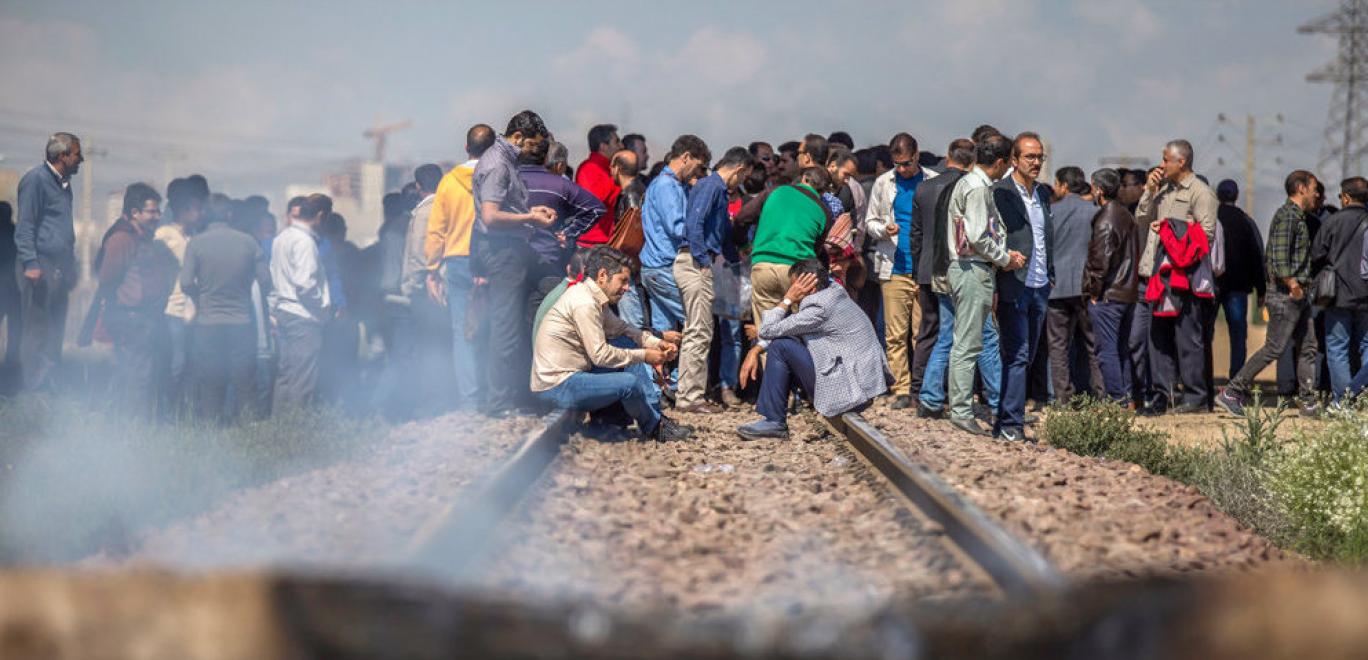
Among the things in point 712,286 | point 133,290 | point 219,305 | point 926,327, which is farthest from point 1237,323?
point 133,290

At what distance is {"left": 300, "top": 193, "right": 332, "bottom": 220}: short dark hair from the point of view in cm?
1241

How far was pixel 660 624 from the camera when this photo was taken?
11.3ft

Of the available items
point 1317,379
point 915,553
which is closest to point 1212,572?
point 915,553

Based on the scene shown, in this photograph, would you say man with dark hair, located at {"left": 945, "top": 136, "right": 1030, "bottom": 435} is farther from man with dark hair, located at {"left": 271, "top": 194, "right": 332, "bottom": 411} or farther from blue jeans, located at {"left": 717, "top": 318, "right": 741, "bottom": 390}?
man with dark hair, located at {"left": 271, "top": 194, "right": 332, "bottom": 411}

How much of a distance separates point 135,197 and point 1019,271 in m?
7.37

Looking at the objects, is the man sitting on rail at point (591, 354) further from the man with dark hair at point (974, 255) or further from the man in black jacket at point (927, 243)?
the man in black jacket at point (927, 243)

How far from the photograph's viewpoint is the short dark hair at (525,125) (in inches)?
448

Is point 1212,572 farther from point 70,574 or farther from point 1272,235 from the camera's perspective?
point 1272,235

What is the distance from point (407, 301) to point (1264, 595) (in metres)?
10.9

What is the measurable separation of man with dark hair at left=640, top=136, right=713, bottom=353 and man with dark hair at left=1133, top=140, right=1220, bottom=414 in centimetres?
431

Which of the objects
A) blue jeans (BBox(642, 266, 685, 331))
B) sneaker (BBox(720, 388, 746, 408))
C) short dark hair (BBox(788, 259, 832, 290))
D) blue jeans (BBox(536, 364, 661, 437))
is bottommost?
sneaker (BBox(720, 388, 746, 408))

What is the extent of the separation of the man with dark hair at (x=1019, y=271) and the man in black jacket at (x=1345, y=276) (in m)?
3.73

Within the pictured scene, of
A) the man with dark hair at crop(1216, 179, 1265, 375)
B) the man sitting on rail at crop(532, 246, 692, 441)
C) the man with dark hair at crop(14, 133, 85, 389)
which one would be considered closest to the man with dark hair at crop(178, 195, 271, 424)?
the man with dark hair at crop(14, 133, 85, 389)

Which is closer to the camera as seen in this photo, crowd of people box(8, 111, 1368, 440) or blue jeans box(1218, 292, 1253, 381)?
crowd of people box(8, 111, 1368, 440)
